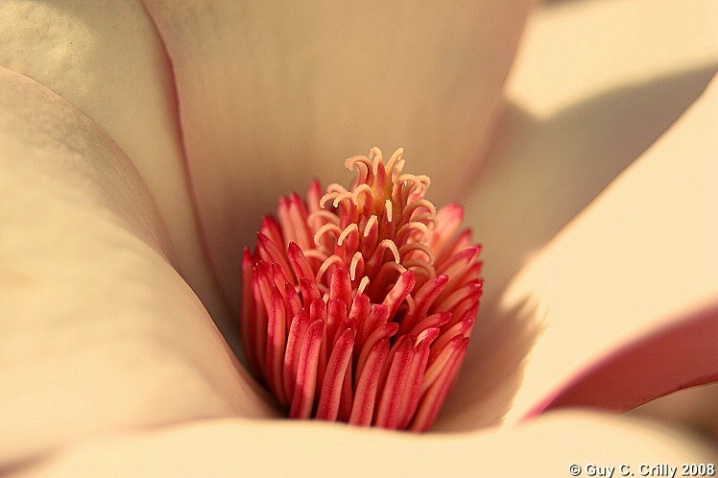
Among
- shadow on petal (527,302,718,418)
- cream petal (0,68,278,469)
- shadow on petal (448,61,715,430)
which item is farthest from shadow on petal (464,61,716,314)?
cream petal (0,68,278,469)

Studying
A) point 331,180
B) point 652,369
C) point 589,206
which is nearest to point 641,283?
Result: point 652,369

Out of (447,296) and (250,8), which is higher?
(250,8)

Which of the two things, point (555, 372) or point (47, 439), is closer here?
point (47, 439)

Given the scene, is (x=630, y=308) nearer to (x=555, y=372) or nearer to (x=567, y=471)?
(x=555, y=372)

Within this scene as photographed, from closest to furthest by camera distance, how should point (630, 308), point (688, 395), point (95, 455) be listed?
point (95, 455), point (630, 308), point (688, 395)

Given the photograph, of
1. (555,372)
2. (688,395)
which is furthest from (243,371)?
(688,395)

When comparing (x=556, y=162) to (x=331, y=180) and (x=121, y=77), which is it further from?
(x=121, y=77)

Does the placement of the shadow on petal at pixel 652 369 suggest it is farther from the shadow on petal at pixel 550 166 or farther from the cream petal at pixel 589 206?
the shadow on petal at pixel 550 166
